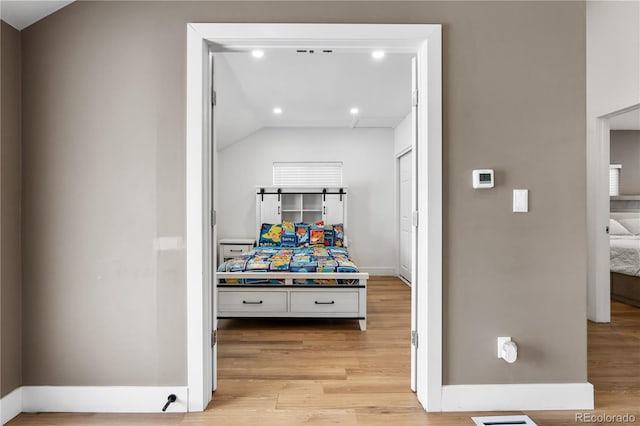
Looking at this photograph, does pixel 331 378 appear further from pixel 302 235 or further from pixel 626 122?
pixel 626 122

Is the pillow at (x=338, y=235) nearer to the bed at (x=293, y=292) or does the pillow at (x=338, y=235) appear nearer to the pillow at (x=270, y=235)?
the pillow at (x=270, y=235)

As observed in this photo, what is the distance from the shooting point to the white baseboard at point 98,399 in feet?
6.41

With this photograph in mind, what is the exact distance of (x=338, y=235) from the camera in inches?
216

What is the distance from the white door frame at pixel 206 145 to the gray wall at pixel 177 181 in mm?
60

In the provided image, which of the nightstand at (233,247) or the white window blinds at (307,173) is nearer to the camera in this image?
the nightstand at (233,247)

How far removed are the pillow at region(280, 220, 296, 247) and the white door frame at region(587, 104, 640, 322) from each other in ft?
11.7

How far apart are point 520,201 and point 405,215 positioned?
372 cm

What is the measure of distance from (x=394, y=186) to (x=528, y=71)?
401 centimetres

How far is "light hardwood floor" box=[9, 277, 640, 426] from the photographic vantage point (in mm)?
1900

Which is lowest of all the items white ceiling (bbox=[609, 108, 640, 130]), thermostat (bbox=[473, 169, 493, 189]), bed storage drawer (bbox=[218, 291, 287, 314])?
bed storage drawer (bbox=[218, 291, 287, 314])

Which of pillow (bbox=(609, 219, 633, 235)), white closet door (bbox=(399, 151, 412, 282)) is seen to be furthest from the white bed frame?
pillow (bbox=(609, 219, 633, 235))

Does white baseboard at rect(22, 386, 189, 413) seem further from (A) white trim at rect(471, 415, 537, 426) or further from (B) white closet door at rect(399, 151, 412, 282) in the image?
(B) white closet door at rect(399, 151, 412, 282)

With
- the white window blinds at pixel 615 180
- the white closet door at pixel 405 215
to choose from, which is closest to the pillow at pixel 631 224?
the white window blinds at pixel 615 180

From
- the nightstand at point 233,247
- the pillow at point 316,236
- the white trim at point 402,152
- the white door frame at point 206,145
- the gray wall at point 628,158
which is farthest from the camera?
the gray wall at point 628,158
